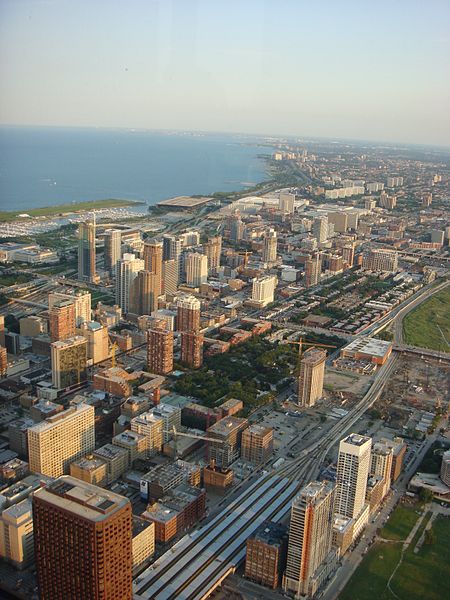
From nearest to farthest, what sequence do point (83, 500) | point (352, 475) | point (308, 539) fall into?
1. point (83, 500)
2. point (308, 539)
3. point (352, 475)

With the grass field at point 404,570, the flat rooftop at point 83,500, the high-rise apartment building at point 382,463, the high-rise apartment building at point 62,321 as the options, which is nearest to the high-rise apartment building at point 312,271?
the high-rise apartment building at point 62,321

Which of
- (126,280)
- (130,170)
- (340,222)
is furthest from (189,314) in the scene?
(130,170)

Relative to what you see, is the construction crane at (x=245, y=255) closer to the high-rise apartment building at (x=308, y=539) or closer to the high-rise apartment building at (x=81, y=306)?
the high-rise apartment building at (x=81, y=306)

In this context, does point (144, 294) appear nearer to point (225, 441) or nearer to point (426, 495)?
point (225, 441)

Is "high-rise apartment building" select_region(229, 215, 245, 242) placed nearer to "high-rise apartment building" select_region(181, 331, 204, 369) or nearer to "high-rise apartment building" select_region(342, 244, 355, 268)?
"high-rise apartment building" select_region(342, 244, 355, 268)

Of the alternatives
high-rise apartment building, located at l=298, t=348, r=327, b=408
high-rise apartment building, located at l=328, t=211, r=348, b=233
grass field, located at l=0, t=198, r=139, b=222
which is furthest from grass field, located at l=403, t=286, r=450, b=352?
grass field, located at l=0, t=198, r=139, b=222

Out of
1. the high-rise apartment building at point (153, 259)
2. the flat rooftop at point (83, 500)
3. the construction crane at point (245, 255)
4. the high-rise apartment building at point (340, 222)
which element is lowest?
the construction crane at point (245, 255)
